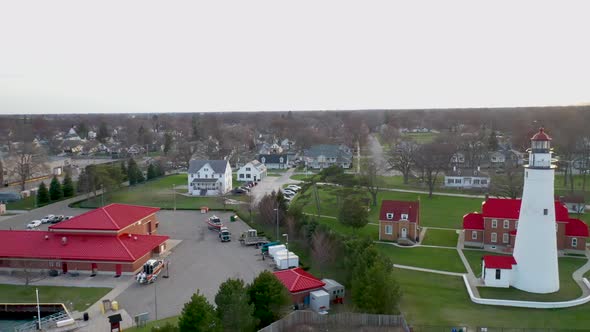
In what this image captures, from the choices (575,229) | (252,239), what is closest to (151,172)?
(252,239)

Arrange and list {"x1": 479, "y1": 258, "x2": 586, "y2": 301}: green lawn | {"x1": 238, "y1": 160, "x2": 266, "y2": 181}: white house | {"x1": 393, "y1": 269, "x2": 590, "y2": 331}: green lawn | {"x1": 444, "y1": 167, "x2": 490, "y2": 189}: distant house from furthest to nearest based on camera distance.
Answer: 1. {"x1": 238, "y1": 160, "x2": 266, "y2": 181}: white house
2. {"x1": 444, "y1": 167, "x2": 490, "y2": 189}: distant house
3. {"x1": 479, "y1": 258, "x2": 586, "y2": 301}: green lawn
4. {"x1": 393, "y1": 269, "x2": 590, "y2": 331}: green lawn

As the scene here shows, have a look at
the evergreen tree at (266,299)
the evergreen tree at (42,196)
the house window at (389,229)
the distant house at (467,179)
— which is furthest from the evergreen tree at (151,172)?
the evergreen tree at (266,299)

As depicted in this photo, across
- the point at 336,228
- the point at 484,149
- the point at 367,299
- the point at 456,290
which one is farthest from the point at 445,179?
the point at 367,299

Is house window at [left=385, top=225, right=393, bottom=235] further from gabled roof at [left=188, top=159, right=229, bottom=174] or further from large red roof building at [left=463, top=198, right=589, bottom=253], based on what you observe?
gabled roof at [left=188, top=159, right=229, bottom=174]

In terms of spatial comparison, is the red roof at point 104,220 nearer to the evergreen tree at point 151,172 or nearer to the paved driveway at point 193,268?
the paved driveway at point 193,268

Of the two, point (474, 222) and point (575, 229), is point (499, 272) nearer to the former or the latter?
point (474, 222)

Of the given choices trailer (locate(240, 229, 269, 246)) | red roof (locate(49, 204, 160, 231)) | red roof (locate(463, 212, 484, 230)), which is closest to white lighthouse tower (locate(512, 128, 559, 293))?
red roof (locate(463, 212, 484, 230))

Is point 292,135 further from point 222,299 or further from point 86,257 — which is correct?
point 222,299
